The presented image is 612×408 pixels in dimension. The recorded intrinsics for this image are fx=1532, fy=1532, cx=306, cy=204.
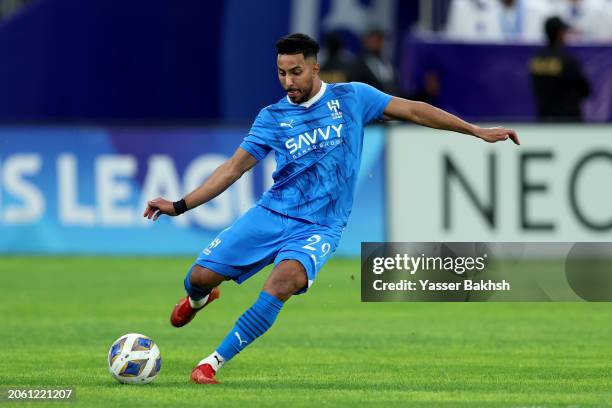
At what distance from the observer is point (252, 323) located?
8930 mm

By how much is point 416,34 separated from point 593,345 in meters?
9.88

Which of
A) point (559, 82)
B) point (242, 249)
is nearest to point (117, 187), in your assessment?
point (559, 82)

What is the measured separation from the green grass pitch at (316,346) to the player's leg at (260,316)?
0.53 ft

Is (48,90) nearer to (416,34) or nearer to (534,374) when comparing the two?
(416,34)

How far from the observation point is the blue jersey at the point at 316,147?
9.27 metres

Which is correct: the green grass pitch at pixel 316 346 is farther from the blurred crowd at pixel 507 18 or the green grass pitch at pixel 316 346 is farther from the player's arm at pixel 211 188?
the blurred crowd at pixel 507 18

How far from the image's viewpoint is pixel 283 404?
8.20m

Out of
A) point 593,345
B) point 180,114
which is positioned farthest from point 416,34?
point 593,345

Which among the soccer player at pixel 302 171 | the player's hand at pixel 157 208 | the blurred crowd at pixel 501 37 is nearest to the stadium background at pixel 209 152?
the blurred crowd at pixel 501 37

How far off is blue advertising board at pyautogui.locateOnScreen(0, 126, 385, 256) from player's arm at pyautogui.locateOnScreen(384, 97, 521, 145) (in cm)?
878

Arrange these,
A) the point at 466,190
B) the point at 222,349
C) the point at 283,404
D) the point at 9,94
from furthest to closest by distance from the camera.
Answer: the point at 9,94
the point at 466,190
the point at 222,349
the point at 283,404

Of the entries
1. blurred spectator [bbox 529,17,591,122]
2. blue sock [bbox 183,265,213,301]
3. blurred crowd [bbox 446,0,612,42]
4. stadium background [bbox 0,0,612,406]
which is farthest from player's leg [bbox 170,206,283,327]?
blurred crowd [bbox 446,0,612,42]
